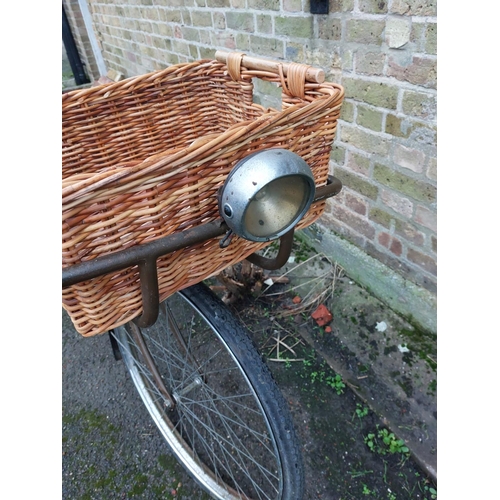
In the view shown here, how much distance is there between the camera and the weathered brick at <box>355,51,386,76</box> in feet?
4.69

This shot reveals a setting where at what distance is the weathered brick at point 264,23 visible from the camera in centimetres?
181

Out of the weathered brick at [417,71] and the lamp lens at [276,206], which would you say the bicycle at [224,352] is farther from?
the weathered brick at [417,71]

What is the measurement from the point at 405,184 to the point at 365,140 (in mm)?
253

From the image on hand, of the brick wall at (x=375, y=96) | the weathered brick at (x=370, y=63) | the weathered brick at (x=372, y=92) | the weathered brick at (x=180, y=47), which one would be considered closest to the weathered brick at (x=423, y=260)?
the brick wall at (x=375, y=96)

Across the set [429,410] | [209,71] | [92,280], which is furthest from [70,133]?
[429,410]

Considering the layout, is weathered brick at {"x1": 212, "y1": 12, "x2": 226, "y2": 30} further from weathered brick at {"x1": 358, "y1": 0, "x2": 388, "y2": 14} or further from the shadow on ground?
the shadow on ground

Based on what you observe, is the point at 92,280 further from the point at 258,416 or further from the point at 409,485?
the point at 409,485

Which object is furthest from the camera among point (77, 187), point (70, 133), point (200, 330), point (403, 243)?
point (200, 330)

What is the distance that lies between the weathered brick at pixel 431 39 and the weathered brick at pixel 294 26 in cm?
54

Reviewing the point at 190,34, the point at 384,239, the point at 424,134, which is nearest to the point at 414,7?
the point at 424,134

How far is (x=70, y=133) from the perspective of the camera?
1.30 meters

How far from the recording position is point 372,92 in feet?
4.99

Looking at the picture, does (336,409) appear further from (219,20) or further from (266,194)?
(219,20)
